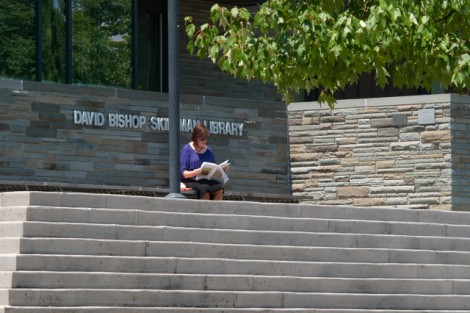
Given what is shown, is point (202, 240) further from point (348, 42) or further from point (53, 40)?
point (53, 40)

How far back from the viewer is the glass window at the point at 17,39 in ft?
77.0

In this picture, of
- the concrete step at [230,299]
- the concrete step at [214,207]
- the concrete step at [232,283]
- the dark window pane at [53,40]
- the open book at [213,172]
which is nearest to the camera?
the concrete step at [230,299]

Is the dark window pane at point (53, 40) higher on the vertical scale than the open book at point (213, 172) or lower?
higher

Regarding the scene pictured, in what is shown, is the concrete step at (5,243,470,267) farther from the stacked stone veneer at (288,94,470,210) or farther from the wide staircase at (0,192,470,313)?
the stacked stone veneer at (288,94,470,210)

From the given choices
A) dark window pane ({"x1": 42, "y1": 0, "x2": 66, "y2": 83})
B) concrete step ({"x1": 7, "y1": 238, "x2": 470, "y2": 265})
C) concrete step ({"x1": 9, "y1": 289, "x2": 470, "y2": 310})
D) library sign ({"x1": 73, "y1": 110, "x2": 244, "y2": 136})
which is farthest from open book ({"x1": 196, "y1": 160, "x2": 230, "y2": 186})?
dark window pane ({"x1": 42, "y1": 0, "x2": 66, "y2": 83})

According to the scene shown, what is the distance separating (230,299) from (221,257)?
58cm

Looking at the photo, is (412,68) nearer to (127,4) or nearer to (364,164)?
(364,164)

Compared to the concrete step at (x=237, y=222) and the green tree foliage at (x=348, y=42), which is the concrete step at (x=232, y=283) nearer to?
the concrete step at (x=237, y=222)

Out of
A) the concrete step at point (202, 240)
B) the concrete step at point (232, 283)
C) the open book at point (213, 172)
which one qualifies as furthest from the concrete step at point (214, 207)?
the open book at point (213, 172)

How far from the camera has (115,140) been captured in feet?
76.8

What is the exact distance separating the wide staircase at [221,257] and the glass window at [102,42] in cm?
794

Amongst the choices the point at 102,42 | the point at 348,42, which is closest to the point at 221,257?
the point at 348,42

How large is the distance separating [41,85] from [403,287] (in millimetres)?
7222

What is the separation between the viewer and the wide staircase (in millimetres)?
14586
